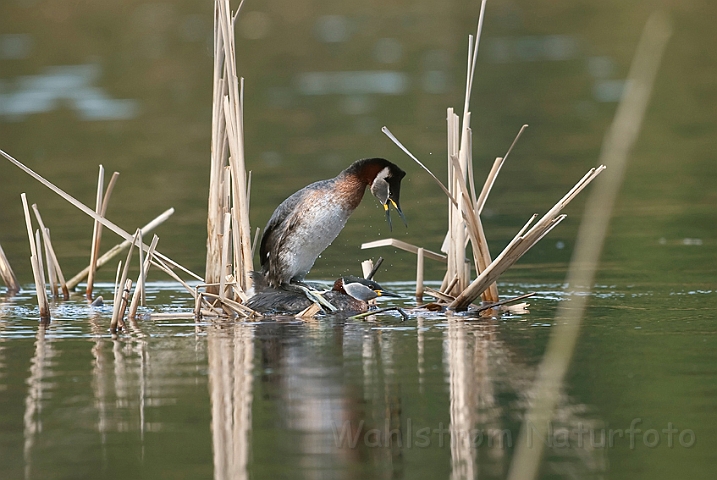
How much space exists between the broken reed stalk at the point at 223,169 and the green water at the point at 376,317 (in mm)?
507

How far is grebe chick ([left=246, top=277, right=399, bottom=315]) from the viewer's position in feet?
30.4

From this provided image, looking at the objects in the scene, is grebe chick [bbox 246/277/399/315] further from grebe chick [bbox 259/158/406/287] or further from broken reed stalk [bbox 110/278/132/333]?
broken reed stalk [bbox 110/278/132/333]

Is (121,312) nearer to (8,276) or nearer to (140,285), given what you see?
(140,285)

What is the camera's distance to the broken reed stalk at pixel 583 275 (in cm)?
346

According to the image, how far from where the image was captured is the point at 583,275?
411 inches

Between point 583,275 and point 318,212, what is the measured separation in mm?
2435

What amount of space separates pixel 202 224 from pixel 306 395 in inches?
297

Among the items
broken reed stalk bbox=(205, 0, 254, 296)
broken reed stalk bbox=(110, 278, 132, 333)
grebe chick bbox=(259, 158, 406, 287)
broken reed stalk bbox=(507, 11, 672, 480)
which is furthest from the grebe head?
broken reed stalk bbox=(110, 278, 132, 333)

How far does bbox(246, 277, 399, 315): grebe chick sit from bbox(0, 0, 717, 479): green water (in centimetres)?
46

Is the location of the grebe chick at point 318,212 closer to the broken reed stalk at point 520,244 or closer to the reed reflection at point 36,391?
→ the broken reed stalk at point 520,244

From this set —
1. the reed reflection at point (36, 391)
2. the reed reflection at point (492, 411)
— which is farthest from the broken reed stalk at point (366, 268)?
the reed reflection at point (36, 391)

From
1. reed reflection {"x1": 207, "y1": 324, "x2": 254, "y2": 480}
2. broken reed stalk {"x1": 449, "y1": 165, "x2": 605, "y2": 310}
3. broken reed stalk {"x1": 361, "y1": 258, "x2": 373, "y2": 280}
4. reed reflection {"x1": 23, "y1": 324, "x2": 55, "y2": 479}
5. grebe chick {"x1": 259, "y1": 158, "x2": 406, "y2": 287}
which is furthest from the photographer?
broken reed stalk {"x1": 361, "y1": 258, "x2": 373, "y2": 280}

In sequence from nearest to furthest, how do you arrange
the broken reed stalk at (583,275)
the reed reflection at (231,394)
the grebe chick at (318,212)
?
the broken reed stalk at (583,275), the reed reflection at (231,394), the grebe chick at (318,212)

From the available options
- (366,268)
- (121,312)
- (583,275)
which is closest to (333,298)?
(366,268)
